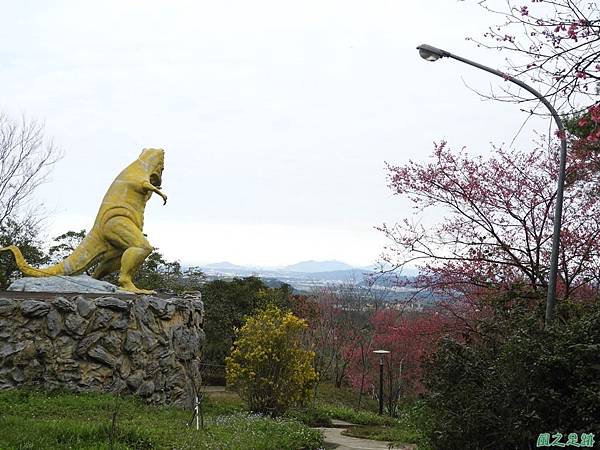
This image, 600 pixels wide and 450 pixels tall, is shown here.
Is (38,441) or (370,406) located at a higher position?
(38,441)

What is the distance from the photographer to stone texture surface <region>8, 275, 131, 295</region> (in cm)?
1046

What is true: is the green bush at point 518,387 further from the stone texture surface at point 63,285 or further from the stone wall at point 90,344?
the stone texture surface at point 63,285

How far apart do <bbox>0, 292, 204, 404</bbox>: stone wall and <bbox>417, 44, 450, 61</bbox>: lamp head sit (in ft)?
19.6

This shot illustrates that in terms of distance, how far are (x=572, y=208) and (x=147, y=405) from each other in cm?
725

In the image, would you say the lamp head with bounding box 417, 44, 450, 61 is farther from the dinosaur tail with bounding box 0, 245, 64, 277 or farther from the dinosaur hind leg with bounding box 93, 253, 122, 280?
the dinosaur tail with bounding box 0, 245, 64, 277

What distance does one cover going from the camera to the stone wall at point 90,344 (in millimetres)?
9398

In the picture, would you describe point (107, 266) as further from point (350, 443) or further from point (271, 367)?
point (350, 443)

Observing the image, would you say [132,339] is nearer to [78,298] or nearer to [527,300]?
[78,298]

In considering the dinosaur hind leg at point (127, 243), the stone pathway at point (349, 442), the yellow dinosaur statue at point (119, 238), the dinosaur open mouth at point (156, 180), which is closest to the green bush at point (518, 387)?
the stone pathway at point (349, 442)

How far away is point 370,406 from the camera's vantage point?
2153 cm

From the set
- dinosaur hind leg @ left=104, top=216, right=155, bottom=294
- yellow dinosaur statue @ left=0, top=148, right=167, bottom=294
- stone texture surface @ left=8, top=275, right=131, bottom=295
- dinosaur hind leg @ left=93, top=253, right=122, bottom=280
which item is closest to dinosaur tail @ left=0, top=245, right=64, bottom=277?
yellow dinosaur statue @ left=0, top=148, right=167, bottom=294

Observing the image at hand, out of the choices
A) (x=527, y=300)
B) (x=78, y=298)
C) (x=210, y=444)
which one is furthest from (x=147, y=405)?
(x=527, y=300)

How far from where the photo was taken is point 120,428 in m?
7.07

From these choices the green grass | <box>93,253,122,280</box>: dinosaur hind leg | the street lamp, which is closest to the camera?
the street lamp
